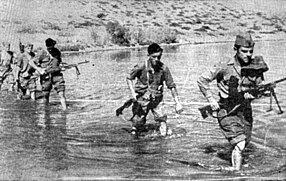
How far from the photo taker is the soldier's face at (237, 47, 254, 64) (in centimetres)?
388

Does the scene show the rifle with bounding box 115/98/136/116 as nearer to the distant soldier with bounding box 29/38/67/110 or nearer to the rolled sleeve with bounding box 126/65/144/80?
the rolled sleeve with bounding box 126/65/144/80

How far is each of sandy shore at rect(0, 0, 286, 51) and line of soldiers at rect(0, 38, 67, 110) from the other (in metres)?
0.15

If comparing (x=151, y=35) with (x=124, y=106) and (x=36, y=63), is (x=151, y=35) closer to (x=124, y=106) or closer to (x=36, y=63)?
(x=124, y=106)

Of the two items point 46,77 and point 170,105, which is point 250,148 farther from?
point 46,77

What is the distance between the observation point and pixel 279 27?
188 inches

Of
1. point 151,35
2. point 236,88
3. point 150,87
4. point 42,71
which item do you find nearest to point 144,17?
point 151,35

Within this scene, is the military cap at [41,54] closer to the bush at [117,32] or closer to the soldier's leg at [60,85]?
the soldier's leg at [60,85]

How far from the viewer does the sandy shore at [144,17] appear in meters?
4.76

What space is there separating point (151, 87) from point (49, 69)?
3.79 ft

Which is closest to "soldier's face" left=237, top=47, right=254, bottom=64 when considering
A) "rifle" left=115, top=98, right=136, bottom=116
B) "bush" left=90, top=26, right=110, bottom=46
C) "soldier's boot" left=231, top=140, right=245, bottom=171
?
"soldier's boot" left=231, top=140, right=245, bottom=171

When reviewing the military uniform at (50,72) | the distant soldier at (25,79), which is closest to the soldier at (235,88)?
the military uniform at (50,72)

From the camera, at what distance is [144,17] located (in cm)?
482

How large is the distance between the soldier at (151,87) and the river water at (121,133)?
0.14m

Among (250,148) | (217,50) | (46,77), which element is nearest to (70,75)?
(46,77)
